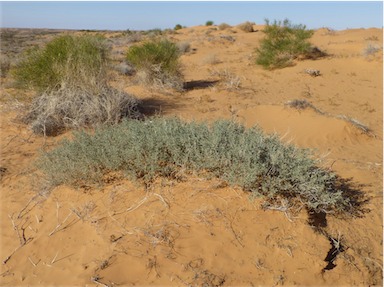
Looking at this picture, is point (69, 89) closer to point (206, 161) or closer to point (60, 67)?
point (60, 67)

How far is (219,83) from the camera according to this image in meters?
10.4

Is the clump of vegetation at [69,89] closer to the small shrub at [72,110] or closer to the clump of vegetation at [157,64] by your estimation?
the small shrub at [72,110]

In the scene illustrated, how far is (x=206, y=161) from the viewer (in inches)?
140

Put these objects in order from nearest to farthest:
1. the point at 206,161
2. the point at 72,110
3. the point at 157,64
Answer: the point at 206,161, the point at 72,110, the point at 157,64

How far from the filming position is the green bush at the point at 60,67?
6.66 meters

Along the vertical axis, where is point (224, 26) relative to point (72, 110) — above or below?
above

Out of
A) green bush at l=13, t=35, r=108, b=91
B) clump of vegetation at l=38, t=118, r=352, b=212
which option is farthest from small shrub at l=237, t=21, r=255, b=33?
clump of vegetation at l=38, t=118, r=352, b=212

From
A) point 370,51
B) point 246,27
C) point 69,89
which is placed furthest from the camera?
point 246,27

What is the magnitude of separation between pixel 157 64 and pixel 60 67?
12.3ft

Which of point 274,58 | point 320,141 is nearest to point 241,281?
point 320,141

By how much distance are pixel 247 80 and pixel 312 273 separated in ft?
28.9

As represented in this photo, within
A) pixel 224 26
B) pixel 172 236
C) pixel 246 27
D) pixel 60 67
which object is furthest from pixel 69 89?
pixel 224 26

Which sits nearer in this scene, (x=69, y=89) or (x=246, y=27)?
(x=69, y=89)

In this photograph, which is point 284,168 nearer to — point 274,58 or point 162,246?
point 162,246
